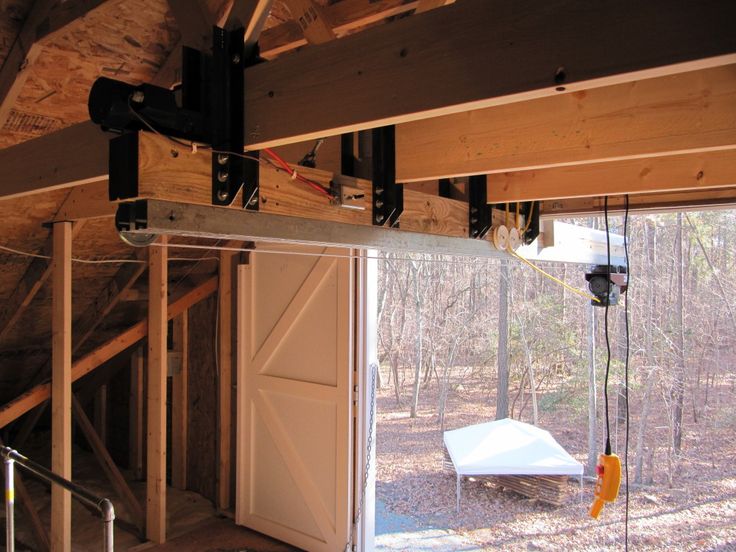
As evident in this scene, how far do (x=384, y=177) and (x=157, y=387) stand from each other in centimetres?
310

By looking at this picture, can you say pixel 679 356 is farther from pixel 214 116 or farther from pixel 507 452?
pixel 214 116

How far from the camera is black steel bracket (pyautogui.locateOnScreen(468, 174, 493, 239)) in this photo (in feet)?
7.11

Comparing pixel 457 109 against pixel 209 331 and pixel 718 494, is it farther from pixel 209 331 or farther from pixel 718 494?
pixel 718 494

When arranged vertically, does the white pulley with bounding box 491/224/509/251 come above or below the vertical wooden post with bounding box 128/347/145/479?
above

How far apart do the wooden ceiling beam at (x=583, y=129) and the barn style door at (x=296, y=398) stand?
236 cm

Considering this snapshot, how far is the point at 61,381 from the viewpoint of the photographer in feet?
12.0

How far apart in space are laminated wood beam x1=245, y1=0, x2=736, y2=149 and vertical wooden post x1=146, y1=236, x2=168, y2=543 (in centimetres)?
316

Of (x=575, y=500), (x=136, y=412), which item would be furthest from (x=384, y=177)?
(x=575, y=500)

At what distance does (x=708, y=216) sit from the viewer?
9.17 m

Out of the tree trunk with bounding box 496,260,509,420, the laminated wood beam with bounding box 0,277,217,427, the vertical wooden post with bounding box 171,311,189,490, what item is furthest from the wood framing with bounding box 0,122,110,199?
the tree trunk with bounding box 496,260,509,420

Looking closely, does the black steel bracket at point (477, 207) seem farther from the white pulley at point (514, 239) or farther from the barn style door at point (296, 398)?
Answer: the barn style door at point (296, 398)

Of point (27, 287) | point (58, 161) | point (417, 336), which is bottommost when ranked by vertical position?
point (417, 336)

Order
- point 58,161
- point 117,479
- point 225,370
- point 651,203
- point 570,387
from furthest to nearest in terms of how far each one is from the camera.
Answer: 1. point 570,387
2. point 225,370
3. point 117,479
4. point 651,203
5. point 58,161

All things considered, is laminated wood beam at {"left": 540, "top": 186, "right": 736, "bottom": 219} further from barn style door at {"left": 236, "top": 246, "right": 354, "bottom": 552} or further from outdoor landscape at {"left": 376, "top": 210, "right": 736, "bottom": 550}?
outdoor landscape at {"left": 376, "top": 210, "right": 736, "bottom": 550}
